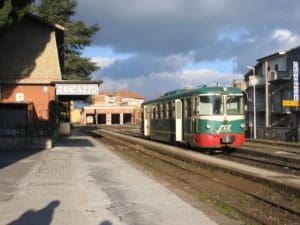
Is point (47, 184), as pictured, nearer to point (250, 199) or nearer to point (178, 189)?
point (178, 189)

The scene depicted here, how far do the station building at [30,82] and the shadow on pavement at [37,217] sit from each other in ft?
64.9

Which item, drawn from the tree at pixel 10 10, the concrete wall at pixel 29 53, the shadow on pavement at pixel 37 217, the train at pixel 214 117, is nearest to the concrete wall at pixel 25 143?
the concrete wall at pixel 29 53

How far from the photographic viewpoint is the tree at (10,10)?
944 inches

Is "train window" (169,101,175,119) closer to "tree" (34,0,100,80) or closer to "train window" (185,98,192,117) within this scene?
"train window" (185,98,192,117)

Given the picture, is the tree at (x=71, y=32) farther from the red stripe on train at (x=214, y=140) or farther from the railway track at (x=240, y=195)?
the railway track at (x=240, y=195)

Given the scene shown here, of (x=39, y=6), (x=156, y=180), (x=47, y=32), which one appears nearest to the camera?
(x=156, y=180)

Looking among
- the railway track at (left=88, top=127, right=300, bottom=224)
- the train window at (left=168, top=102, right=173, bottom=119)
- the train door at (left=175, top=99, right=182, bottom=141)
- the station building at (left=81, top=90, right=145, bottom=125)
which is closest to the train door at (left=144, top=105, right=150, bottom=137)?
the train window at (left=168, top=102, right=173, bottom=119)

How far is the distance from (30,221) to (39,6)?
60.2m

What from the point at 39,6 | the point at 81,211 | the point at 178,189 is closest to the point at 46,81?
the point at 178,189

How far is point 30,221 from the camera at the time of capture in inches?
400

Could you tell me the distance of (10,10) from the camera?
24344 millimetres

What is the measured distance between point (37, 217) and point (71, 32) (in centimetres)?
5775

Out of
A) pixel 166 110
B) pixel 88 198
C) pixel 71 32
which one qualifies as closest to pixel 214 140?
pixel 166 110

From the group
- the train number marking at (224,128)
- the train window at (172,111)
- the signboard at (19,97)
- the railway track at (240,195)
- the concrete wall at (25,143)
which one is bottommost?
the railway track at (240,195)
